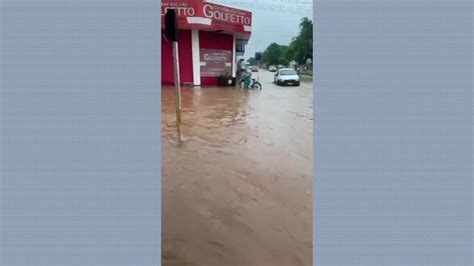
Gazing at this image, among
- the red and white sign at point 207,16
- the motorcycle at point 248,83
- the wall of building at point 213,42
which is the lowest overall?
the motorcycle at point 248,83

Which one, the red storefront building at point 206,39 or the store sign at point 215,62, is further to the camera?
the store sign at point 215,62

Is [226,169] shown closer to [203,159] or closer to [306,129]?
[203,159]

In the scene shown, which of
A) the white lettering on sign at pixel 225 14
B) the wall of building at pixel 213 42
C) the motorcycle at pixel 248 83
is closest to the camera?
the white lettering on sign at pixel 225 14

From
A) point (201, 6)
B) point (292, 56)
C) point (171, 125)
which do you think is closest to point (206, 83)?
point (201, 6)

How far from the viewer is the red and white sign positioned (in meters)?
14.2

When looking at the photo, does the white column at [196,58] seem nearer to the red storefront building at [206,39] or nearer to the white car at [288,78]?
the red storefront building at [206,39]

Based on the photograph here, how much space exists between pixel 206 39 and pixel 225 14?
4.48ft

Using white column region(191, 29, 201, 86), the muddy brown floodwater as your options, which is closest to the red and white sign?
white column region(191, 29, 201, 86)

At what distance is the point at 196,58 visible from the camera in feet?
50.8

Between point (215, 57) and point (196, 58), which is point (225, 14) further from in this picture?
point (196, 58)

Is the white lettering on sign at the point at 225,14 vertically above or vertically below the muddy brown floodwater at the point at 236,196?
above

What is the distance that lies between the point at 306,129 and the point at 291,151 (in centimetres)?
186

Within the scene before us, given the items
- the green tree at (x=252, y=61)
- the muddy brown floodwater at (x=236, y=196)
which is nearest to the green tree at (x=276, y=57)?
the green tree at (x=252, y=61)

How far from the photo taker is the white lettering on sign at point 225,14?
14555mm
